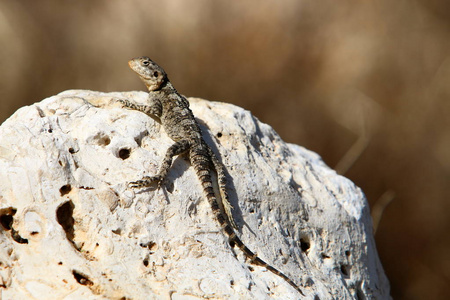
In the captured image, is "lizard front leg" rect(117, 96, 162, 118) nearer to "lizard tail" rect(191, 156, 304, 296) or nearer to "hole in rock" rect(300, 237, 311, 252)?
"lizard tail" rect(191, 156, 304, 296)

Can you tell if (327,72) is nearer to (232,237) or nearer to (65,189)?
(232,237)

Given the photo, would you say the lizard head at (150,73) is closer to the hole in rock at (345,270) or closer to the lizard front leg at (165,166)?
the lizard front leg at (165,166)

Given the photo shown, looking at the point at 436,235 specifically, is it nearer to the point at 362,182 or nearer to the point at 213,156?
the point at 362,182

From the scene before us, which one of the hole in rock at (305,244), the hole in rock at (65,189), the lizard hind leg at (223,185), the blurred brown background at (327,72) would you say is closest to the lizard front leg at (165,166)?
the lizard hind leg at (223,185)

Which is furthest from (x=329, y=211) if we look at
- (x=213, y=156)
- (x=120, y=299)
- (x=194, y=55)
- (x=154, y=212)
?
(x=194, y=55)

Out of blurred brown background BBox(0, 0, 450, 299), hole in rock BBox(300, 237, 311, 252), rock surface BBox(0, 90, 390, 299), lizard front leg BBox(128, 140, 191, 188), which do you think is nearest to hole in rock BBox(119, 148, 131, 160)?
rock surface BBox(0, 90, 390, 299)
